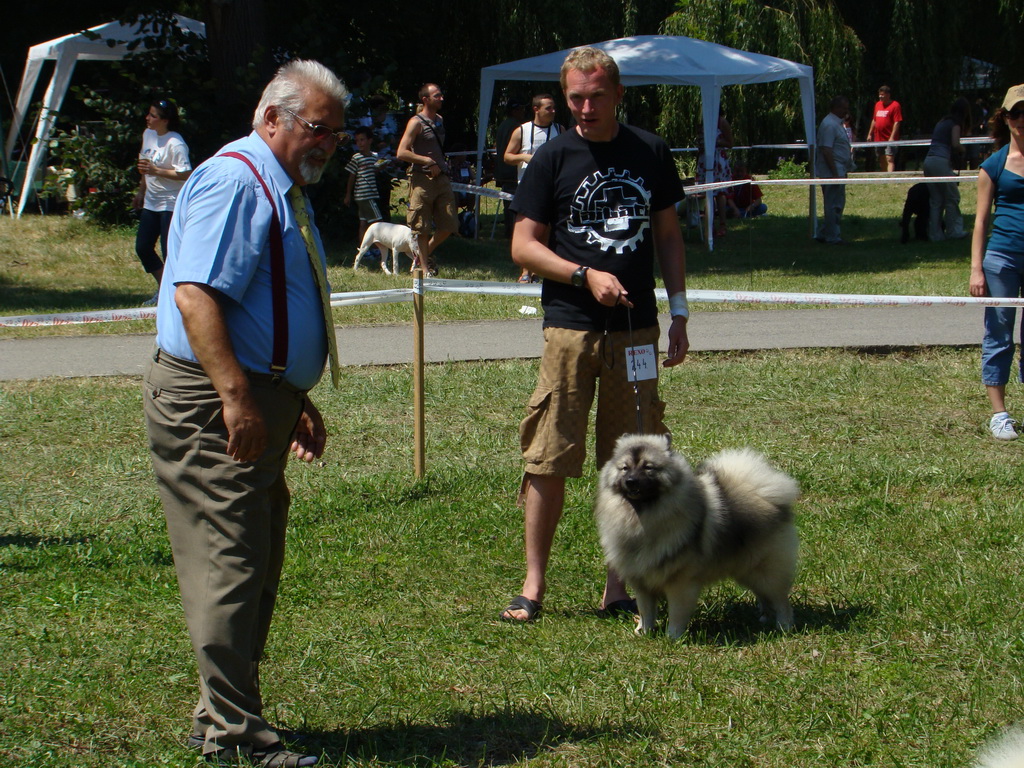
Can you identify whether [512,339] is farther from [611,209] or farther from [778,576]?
[778,576]

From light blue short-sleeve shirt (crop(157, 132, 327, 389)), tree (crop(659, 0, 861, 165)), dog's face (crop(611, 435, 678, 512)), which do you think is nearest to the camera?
light blue short-sleeve shirt (crop(157, 132, 327, 389))

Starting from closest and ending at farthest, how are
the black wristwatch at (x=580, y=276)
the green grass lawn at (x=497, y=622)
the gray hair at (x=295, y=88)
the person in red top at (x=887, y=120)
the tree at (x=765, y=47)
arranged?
the gray hair at (x=295, y=88) → the green grass lawn at (x=497, y=622) → the black wristwatch at (x=580, y=276) → the tree at (x=765, y=47) → the person in red top at (x=887, y=120)

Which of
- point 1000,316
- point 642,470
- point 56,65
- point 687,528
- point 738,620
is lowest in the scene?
point 738,620

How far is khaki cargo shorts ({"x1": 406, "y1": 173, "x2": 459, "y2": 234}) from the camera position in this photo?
41.1 feet

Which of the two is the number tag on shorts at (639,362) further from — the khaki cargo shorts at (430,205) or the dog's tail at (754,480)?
the khaki cargo shorts at (430,205)

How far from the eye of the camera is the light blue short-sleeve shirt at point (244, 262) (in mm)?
2883

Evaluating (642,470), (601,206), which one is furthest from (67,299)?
(642,470)

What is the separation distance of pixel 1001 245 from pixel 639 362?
3.64 meters

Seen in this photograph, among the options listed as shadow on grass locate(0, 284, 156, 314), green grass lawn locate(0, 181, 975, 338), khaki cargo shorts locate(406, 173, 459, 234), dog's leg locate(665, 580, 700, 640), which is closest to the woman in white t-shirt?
green grass lawn locate(0, 181, 975, 338)

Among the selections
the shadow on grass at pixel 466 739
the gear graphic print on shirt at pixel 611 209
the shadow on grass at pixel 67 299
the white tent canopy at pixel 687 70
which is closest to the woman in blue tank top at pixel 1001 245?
the gear graphic print on shirt at pixel 611 209

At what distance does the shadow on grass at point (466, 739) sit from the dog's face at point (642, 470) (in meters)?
0.85

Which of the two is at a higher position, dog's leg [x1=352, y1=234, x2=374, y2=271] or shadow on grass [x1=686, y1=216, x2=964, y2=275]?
dog's leg [x1=352, y1=234, x2=374, y2=271]

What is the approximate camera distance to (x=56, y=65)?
17766 millimetres

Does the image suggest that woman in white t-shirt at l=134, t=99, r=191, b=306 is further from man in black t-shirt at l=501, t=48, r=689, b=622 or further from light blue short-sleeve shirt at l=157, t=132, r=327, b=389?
light blue short-sleeve shirt at l=157, t=132, r=327, b=389
